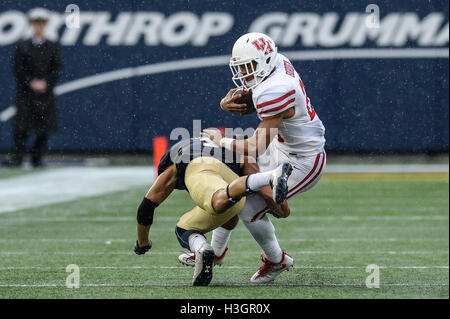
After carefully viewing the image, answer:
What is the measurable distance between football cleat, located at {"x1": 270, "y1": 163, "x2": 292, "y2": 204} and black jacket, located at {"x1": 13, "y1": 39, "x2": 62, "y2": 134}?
27.3 ft

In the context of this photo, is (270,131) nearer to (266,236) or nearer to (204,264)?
(266,236)

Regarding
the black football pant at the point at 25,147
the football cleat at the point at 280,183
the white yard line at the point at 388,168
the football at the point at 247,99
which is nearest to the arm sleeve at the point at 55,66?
the black football pant at the point at 25,147

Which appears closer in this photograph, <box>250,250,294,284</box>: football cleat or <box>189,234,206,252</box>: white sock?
<box>189,234,206,252</box>: white sock

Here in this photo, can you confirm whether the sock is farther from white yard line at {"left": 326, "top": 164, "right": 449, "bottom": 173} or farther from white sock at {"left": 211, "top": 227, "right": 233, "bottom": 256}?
white yard line at {"left": 326, "top": 164, "right": 449, "bottom": 173}

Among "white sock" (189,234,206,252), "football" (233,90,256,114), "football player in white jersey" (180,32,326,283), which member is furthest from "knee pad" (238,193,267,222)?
"football" (233,90,256,114)

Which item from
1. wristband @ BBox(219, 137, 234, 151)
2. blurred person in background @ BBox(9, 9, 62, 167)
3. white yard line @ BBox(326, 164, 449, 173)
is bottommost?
wristband @ BBox(219, 137, 234, 151)

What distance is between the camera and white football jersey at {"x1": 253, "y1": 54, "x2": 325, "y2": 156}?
503 cm

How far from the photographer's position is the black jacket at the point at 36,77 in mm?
12453

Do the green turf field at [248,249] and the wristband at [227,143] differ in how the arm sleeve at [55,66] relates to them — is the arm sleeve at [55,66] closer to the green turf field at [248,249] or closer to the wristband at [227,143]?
the green turf field at [248,249]

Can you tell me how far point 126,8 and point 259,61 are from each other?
27.2ft

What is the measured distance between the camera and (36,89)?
12508 millimetres

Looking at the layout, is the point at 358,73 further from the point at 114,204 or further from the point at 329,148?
the point at 114,204

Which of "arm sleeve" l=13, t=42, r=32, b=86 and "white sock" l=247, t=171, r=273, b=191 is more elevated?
"arm sleeve" l=13, t=42, r=32, b=86
